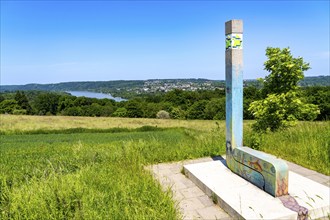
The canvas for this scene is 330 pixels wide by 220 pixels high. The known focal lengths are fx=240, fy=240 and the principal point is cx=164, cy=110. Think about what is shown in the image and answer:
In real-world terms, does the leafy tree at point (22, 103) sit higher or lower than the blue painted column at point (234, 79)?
lower

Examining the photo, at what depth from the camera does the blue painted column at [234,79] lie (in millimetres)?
4305

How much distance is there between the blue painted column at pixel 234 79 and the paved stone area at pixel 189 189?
1092mm

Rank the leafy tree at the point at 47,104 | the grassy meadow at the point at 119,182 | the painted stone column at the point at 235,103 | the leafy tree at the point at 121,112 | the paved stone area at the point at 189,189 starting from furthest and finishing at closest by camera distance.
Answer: the leafy tree at the point at 47,104, the leafy tree at the point at 121,112, the painted stone column at the point at 235,103, the paved stone area at the point at 189,189, the grassy meadow at the point at 119,182

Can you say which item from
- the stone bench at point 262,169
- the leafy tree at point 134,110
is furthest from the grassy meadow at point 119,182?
the leafy tree at point 134,110

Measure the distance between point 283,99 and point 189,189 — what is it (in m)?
8.08

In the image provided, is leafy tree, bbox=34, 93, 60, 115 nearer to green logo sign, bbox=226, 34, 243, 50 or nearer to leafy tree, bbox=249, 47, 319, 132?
leafy tree, bbox=249, 47, 319, 132

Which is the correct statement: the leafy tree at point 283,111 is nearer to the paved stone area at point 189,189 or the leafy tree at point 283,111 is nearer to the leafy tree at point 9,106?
the paved stone area at point 189,189

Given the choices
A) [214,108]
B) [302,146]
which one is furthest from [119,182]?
[214,108]

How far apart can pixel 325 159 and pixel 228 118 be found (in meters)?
2.19

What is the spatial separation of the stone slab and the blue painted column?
68 cm

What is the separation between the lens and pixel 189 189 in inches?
158

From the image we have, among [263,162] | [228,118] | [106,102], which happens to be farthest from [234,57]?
[106,102]

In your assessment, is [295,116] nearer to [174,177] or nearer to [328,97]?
[174,177]

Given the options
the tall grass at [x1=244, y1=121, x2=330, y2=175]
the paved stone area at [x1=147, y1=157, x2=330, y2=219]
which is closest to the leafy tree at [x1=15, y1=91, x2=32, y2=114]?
the paved stone area at [x1=147, y1=157, x2=330, y2=219]
